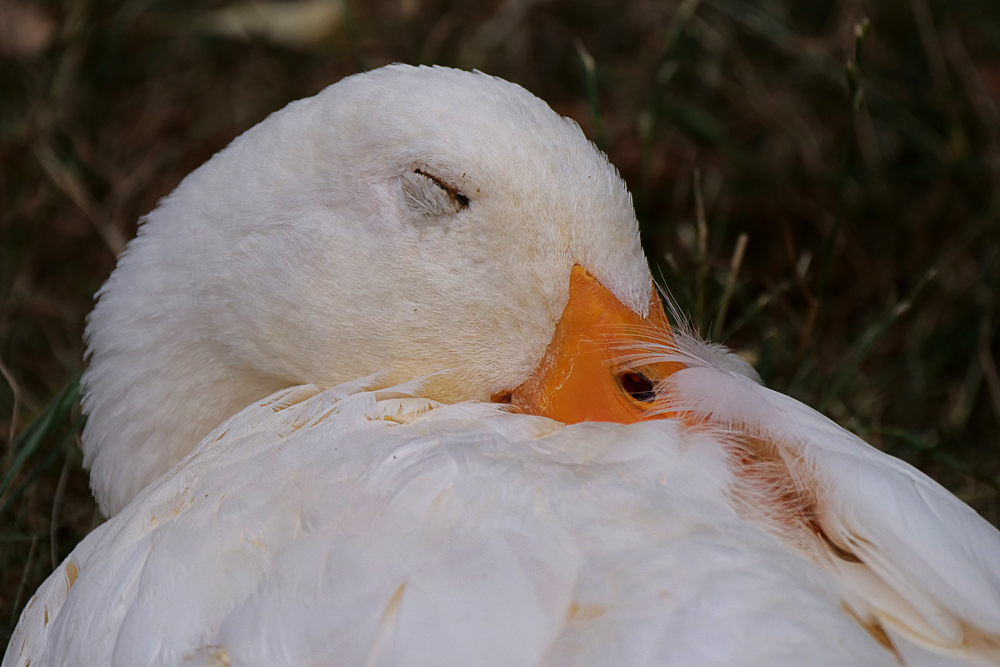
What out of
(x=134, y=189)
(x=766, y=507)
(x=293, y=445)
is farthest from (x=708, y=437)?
(x=134, y=189)

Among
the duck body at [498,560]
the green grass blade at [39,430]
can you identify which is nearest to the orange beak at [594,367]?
the duck body at [498,560]

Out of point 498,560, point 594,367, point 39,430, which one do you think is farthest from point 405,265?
point 39,430

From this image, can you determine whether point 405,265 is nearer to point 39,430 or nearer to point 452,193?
point 452,193

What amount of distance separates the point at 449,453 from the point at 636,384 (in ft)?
1.21

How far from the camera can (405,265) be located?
1.59 m

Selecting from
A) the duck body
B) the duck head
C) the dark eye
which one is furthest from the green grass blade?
the dark eye

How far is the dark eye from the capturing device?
1.53 meters

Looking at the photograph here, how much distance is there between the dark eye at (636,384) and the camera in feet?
5.01

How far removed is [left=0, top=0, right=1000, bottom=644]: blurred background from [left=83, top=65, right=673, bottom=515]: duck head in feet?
2.08

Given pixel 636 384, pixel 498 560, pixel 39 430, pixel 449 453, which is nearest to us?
pixel 498 560

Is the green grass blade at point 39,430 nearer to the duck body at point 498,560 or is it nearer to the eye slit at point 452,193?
the duck body at point 498,560

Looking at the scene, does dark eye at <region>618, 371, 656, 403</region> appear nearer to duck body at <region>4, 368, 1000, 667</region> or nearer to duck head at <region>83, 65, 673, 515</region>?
duck head at <region>83, 65, 673, 515</region>

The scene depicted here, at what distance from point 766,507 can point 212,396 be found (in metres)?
0.97

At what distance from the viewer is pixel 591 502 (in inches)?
48.6
